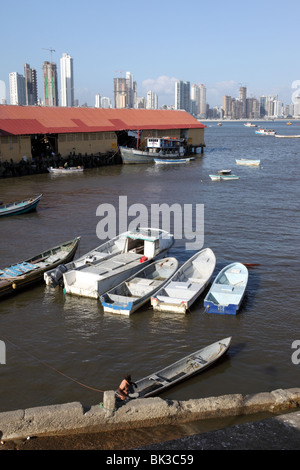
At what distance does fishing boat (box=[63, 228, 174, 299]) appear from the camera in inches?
737

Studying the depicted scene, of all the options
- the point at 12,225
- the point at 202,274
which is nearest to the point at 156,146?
the point at 12,225

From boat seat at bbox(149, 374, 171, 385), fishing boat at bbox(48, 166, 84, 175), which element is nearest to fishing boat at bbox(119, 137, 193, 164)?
fishing boat at bbox(48, 166, 84, 175)

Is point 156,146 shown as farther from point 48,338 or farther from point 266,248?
point 48,338

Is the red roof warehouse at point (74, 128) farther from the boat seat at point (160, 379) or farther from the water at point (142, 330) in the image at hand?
the boat seat at point (160, 379)

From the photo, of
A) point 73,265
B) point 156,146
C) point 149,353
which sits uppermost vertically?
point 156,146

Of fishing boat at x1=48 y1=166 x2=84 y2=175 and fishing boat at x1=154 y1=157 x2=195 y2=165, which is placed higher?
fishing boat at x1=154 y1=157 x2=195 y2=165

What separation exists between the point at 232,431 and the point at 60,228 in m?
22.4

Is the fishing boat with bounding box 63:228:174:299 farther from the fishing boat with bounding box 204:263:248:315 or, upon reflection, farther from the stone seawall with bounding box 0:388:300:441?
the stone seawall with bounding box 0:388:300:441

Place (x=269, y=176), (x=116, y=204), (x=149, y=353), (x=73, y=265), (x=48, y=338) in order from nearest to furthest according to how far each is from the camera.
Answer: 1. (x=149, y=353)
2. (x=48, y=338)
3. (x=73, y=265)
4. (x=116, y=204)
5. (x=269, y=176)

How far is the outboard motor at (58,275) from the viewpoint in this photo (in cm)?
1953

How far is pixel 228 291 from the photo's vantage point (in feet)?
61.4

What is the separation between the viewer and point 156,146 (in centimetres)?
6806

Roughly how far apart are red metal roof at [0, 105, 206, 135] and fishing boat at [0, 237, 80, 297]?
3215 cm
